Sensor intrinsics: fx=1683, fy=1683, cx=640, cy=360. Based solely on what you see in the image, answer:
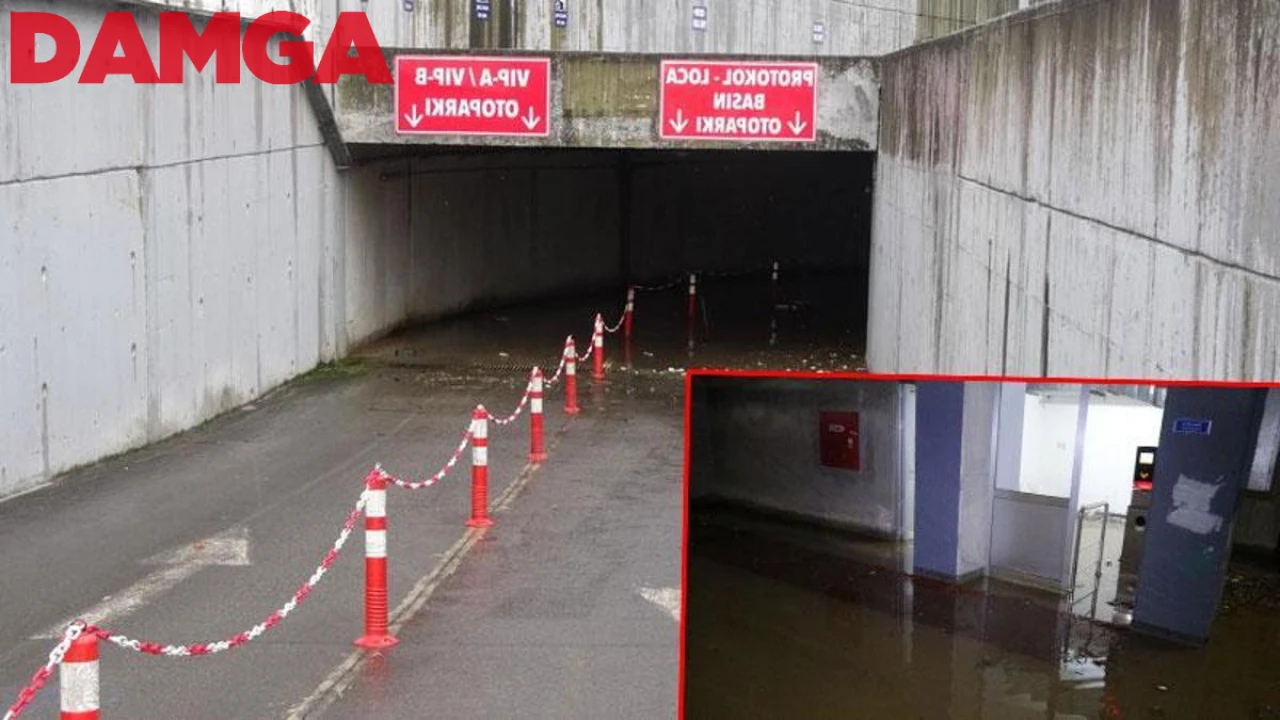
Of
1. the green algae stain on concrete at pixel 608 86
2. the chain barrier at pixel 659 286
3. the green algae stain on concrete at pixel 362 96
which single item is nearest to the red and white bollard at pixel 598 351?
the green algae stain on concrete at pixel 608 86

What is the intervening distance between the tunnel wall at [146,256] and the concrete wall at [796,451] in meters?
12.2

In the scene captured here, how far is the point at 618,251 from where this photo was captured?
37812 mm

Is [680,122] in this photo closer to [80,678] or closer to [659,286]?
[659,286]

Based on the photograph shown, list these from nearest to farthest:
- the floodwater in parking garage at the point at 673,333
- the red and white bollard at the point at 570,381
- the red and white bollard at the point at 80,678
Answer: the red and white bollard at the point at 80,678 < the red and white bollard at the point at 570,381 < the floodwater in parking garage at the point at 673,333

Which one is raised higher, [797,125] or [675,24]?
[675,24]

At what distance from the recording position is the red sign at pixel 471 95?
23406 mm

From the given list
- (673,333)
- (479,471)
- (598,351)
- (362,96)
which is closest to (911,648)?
(479,471)

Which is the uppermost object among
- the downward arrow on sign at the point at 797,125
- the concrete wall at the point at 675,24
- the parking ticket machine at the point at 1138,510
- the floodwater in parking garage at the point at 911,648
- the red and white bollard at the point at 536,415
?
the concrete wall at the point at 675,24

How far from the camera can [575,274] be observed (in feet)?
118

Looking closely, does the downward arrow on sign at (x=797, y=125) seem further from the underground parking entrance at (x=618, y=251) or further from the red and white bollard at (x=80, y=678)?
the red and white bollard at (x=80, y=678)

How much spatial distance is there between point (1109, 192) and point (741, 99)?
14.8 meters

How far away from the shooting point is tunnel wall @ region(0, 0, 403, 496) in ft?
46.2

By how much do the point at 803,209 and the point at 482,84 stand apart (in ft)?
62.0

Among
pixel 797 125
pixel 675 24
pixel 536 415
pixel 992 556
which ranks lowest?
Answer: pixel 536 415
